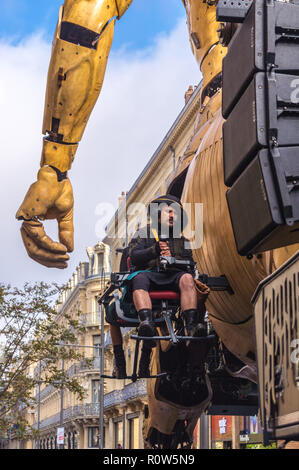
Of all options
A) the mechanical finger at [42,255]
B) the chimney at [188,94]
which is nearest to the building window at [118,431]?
the chimney at [188,94]

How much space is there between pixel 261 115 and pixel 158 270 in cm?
230

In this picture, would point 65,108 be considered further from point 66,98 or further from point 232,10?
point 232,10

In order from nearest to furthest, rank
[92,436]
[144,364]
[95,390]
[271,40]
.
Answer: [271,40]
[144,364]
[95,390]
[92,436]

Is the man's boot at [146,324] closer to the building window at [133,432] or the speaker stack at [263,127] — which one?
the speaker stack at [263,127]

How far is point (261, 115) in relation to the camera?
3.41 m

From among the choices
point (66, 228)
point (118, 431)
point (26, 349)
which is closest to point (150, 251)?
point (66, 228)

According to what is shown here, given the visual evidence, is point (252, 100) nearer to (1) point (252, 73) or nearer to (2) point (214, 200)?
(1) point (252, 73)

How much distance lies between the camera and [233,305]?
579cm

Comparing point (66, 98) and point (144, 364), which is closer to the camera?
point (66, 98)

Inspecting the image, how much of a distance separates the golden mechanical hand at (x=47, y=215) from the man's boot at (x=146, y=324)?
1072 mm

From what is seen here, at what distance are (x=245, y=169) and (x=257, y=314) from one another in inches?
25.3

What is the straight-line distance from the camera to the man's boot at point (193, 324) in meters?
5.15


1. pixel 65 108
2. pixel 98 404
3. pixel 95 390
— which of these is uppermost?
pixel 95 390
